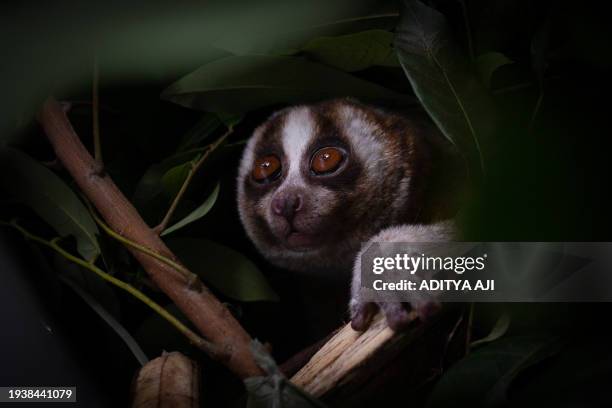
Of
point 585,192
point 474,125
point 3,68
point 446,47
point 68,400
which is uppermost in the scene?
point 3,68

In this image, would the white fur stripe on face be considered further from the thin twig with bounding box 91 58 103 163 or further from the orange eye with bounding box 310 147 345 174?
the thin twig with bounding box 91 58 103 163

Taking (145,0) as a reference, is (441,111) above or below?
below

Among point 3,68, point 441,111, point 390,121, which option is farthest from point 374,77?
point 3,68

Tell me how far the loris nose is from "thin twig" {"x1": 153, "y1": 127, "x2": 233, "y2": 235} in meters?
0.15

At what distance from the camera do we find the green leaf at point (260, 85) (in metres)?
0.99

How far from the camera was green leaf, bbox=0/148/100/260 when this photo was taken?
103 centimetres

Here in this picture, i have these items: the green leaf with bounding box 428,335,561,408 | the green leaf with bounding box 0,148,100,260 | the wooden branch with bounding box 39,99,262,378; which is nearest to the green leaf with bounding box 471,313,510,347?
the green leaf with bounding box 428,335,561,408

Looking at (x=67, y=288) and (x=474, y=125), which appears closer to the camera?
(x=474, y=125)

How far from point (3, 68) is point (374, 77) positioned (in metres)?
0.57

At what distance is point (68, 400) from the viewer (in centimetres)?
98

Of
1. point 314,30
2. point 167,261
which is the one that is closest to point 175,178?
point 167,261

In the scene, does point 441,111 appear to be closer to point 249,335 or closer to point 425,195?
point 425,195

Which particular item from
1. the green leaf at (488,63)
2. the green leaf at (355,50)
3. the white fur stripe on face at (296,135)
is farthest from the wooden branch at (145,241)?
the green leaf at (488,63)

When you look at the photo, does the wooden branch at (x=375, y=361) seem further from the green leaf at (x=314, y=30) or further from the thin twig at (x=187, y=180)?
the green leaf at (x=314, y=30)
